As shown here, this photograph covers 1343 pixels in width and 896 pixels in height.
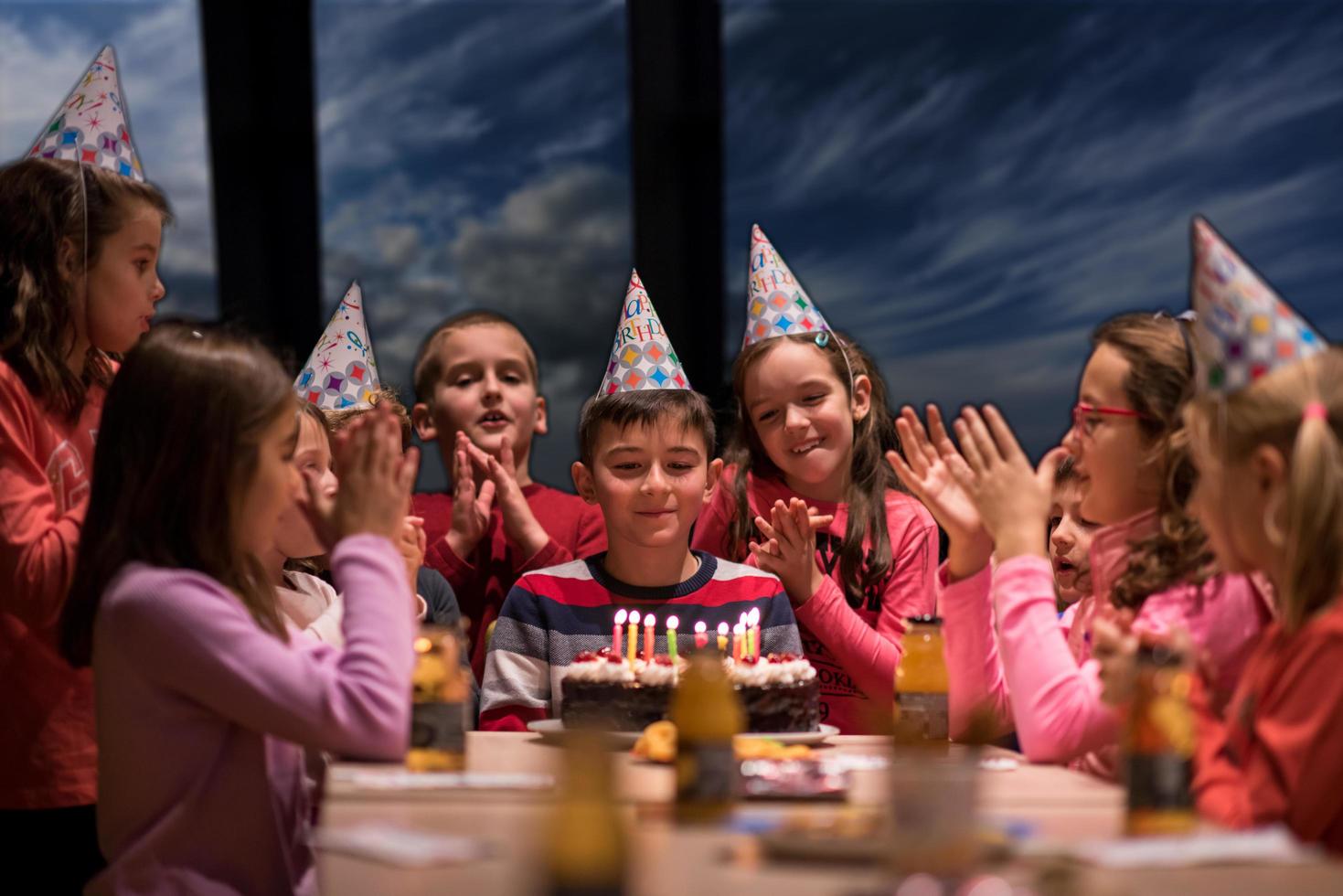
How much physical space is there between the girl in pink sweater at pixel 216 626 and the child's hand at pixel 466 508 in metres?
1.30

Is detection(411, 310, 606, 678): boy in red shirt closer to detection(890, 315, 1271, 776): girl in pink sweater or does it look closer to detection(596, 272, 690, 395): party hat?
detection(596, 272, 690, 395): party hat

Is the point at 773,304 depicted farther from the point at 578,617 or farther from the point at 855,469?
the point at 578,617

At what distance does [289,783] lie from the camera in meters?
1.87

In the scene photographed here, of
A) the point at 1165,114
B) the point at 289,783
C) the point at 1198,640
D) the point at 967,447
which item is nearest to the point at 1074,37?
the point at 1165,114

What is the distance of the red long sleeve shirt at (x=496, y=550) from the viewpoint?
10.8 feet

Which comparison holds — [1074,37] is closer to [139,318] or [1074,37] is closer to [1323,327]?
[1323,327]

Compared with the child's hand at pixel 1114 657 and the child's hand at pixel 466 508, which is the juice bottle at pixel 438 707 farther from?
the child's hand at pixel 466 508

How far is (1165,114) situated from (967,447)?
3.37m

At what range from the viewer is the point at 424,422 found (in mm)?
3623

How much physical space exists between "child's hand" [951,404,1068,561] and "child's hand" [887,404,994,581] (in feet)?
0.17

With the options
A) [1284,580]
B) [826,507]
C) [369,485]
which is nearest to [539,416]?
[826,507]

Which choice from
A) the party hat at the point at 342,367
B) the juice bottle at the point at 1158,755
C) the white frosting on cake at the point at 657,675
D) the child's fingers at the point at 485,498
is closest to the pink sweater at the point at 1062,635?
the juice bottle at the point at 1158,755

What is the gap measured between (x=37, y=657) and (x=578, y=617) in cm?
99

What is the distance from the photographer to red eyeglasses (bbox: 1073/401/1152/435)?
2199 millimetres
